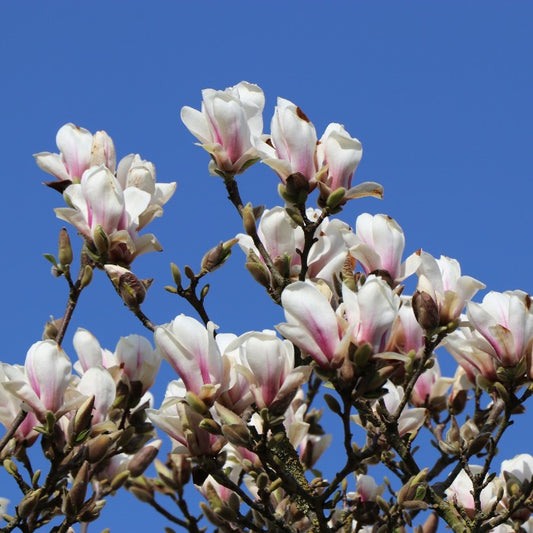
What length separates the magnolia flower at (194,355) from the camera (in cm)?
241

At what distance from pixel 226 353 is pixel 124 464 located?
1.02 meters

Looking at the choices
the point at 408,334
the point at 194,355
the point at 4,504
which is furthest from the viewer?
the point at 4,504

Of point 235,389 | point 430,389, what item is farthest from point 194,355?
point 430,389

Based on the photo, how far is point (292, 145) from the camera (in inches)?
111

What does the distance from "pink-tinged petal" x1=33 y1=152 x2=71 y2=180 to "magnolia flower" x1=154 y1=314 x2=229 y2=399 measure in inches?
41.3

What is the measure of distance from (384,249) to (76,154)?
3.66 ft

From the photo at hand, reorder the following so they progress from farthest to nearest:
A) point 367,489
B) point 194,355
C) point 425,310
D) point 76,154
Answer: point 367,489 → point 76,154 → point 425,310 → point 194,355

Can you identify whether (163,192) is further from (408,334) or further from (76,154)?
(408,334)

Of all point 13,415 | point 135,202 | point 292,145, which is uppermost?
point 292,145

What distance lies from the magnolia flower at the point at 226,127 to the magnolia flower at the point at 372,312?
828 millimetres

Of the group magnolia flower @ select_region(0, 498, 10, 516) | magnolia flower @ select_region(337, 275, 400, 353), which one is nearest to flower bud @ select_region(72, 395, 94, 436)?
magnolia flower @ select_region(0, 498, 10, 516)

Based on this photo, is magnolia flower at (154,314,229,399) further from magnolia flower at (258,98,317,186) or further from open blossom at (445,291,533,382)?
open blossom at (445,291,533,382)

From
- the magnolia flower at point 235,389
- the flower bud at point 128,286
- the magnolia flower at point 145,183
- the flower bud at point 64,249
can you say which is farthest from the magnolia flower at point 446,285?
the flower bud at point 64,249

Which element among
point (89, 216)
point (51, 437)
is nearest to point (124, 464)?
point (51, 437)
